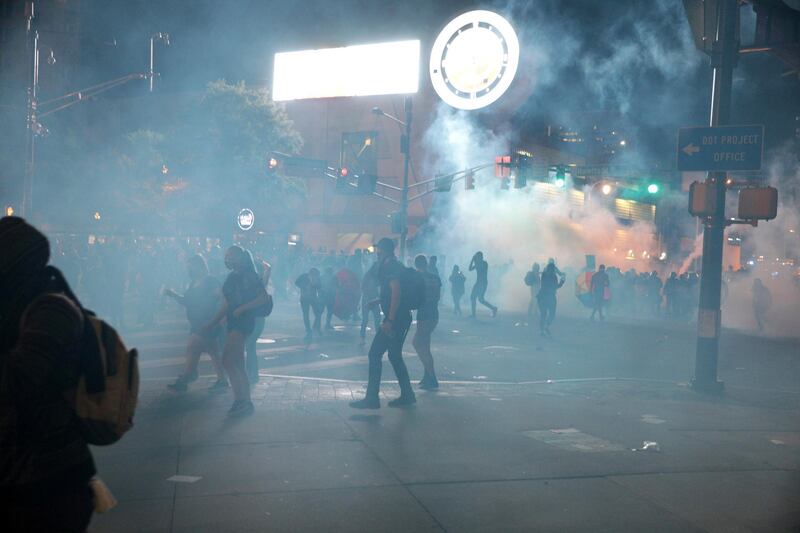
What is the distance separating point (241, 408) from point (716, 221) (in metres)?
6.75

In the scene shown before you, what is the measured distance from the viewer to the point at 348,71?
45688 mm

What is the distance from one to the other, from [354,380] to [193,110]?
3413 centimetres

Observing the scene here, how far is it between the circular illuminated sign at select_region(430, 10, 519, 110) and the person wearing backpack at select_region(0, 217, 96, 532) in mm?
31560

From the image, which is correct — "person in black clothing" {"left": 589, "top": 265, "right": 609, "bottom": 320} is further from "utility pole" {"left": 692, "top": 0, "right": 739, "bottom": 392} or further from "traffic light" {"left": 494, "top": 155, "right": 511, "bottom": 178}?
"utility pole" {"left": 692, "top": 0, "right": 739, "bottom": 392}

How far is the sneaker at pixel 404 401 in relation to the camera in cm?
881

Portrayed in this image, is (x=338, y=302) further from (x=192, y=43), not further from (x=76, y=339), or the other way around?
(x=192, y=43)

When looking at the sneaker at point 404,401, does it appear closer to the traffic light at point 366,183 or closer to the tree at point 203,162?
the traffic light at point 366,183

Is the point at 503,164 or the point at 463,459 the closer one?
the point at 463,459

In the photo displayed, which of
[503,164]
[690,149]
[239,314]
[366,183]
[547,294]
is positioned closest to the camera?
[239,314]

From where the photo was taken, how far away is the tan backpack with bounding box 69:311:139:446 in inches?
105

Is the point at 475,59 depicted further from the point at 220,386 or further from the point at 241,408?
the point at 241,408

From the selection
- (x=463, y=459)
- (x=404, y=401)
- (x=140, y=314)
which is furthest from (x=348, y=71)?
(x=463, y=459)

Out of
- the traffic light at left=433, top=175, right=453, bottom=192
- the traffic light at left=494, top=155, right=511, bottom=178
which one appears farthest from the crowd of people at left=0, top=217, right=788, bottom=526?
the traffic light at left=433, top=175, right=453, bottom=192

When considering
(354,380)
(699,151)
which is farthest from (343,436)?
(699,151)
